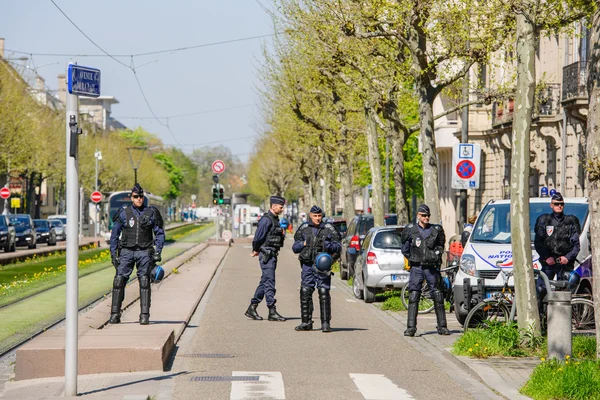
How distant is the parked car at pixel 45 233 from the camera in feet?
200

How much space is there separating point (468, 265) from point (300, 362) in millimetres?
4476

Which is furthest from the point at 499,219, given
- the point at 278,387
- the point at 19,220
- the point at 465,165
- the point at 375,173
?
the point at 19,220

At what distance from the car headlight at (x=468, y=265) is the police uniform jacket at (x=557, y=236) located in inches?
35.6

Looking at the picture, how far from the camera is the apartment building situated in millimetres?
32625

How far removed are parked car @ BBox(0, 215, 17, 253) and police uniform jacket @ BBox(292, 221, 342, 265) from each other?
3186cm

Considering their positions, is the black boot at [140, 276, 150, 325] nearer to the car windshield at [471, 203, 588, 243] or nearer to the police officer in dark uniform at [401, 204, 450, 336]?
the police officer in dark uniform at [401, 204, 450, 336]

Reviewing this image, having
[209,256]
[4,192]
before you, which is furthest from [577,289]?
[4,192]

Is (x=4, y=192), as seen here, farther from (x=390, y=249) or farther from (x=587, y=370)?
(x=587, y=370)

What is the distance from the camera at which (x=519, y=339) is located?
42.7 feet

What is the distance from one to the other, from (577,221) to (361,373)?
5.38 m

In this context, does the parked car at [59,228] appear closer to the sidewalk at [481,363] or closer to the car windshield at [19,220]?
the car windshield at [19,220]

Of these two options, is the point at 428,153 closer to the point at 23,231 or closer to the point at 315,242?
the point at 315,242

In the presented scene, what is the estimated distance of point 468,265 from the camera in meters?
16.1

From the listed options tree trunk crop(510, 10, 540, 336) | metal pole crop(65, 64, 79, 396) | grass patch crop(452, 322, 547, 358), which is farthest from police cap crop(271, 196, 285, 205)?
metal pole crop(65, 64, 79, 396)
